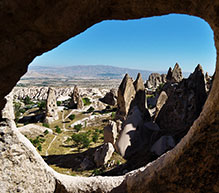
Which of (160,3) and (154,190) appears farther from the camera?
(154,190)

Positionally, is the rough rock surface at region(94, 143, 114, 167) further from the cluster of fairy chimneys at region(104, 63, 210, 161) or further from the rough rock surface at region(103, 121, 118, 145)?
the rough rock surface at region(103, 121, 118, 145)

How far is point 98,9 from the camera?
327cm

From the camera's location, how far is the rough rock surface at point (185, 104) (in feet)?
40.7

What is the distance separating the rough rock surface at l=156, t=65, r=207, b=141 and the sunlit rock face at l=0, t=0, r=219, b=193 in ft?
30.8

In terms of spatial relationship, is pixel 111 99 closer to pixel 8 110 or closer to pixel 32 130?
pixel 32 130

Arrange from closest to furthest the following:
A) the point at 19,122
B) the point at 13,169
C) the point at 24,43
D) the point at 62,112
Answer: the point at 24,43 < the point at 13,169 < the point at 19,122 < the point at 62,112

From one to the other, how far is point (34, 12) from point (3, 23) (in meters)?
0.57

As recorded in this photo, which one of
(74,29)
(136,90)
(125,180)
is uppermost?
(74,29)

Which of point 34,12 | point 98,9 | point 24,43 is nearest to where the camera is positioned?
point 34,12

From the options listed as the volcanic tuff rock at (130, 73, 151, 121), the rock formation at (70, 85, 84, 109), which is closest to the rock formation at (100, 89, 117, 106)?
the rock formation at (70, 85, 84, 109)

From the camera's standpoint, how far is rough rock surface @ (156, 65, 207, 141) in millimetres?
12391

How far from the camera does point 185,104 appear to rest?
12719 millimetres

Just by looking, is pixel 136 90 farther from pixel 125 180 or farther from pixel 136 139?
pixel 125 180

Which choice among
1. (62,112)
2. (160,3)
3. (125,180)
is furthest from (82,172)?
(62,112)
